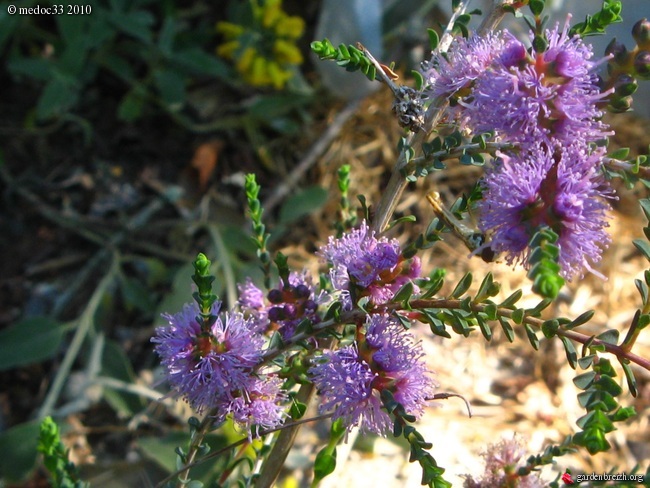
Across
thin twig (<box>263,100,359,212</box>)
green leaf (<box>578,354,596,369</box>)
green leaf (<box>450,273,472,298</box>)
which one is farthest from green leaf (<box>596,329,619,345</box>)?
thin twig (<box>263,100,359,212</box>)

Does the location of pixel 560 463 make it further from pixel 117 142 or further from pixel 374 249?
pixel 117 142

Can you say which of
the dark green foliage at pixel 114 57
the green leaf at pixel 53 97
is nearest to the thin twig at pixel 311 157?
the dark green foliage at pixel 114 57

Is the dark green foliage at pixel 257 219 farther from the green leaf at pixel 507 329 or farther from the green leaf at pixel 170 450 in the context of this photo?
the green leaf at pixel 170 450

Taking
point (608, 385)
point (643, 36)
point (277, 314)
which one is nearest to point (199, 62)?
point (277, 314)

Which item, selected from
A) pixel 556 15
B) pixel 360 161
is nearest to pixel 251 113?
pixel 360 161

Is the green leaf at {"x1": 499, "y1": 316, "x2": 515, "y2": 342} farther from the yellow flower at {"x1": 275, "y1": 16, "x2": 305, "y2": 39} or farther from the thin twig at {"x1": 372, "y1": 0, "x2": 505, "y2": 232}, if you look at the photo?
the yellow flower at {"x1": 275, "y1": 16, "x2": 305, "y2": 39}

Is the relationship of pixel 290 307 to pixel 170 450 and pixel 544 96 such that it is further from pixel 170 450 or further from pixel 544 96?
pixel 170 450
